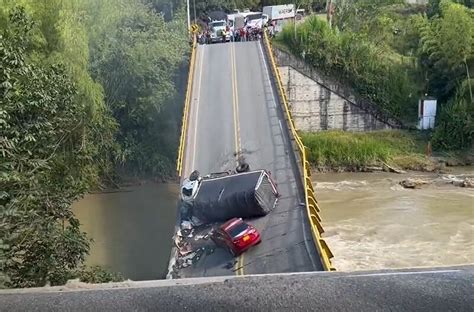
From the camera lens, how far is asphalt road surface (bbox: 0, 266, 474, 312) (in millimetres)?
3994

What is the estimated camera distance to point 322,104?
1115 inches

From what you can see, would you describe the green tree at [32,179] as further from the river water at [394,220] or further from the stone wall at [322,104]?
the stone wall at [322,104]

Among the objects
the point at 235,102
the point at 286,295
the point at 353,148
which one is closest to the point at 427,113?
the point at 353,148

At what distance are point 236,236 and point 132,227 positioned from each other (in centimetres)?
863

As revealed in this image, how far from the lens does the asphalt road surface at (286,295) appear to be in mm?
3994

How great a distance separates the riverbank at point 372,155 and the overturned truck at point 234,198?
13386 millimetres

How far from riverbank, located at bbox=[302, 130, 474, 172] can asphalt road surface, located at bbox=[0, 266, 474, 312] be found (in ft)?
74.3

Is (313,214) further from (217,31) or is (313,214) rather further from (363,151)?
(217,31)

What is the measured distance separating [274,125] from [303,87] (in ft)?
35.6

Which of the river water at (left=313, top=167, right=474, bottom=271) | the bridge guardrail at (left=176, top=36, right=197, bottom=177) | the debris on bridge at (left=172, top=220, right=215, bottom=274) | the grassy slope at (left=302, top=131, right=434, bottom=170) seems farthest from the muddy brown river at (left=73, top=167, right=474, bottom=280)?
the bridge guardrail at (left=176, top=36, right=197, bottom=177)

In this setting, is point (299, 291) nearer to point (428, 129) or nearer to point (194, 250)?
point (194, 250)

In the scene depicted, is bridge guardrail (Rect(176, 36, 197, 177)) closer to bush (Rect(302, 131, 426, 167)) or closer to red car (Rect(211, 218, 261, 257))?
red car (Rect(211, 218, 261, 257))

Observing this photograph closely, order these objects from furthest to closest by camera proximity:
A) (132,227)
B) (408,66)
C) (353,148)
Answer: (408,66)
(353,148)
(132,227)

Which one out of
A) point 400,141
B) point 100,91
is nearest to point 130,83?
point 100,91
